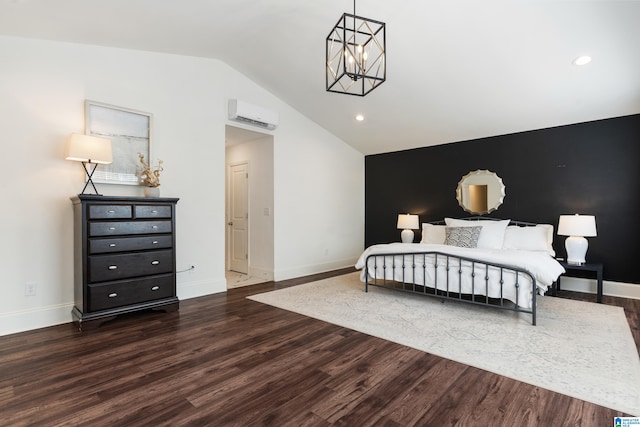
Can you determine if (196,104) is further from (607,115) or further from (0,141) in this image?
(607,115)

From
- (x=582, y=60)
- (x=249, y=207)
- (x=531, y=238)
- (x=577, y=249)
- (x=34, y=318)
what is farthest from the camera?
(x=249, y=207)

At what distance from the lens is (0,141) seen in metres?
3.08

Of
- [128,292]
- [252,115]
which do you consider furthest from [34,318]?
[252,115]

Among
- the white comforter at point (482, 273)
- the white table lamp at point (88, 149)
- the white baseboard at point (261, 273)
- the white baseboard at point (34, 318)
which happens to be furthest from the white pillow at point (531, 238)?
the white baseboard at point (34, 318)

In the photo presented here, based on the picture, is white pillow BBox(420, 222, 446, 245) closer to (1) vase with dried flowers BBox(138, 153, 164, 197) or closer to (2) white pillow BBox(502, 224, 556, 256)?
(2) white pillow BBox(502, 224, 556, 256)

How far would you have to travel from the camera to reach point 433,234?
566cm

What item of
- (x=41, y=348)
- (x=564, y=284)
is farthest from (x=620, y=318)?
(x=41, y=348)

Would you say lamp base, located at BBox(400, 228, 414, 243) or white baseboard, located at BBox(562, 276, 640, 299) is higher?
lamp base, located at BBox(400, 228, 414, 243)

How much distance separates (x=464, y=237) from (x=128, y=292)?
444cm

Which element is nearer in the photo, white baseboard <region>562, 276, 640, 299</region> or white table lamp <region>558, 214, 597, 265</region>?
white table lamp <region>558, 214, 597, 265</region>

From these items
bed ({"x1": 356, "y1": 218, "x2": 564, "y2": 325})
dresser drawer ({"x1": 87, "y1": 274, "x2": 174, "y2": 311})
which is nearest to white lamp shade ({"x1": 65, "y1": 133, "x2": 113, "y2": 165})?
dresser drawer ({"x1": 87, "y1": 274, "x2": 174, "y2": 311})

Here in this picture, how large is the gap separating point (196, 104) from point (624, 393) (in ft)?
16.7

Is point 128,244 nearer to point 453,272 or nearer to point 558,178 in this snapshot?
point 453,272

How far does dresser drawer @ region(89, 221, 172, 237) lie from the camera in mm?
3236
